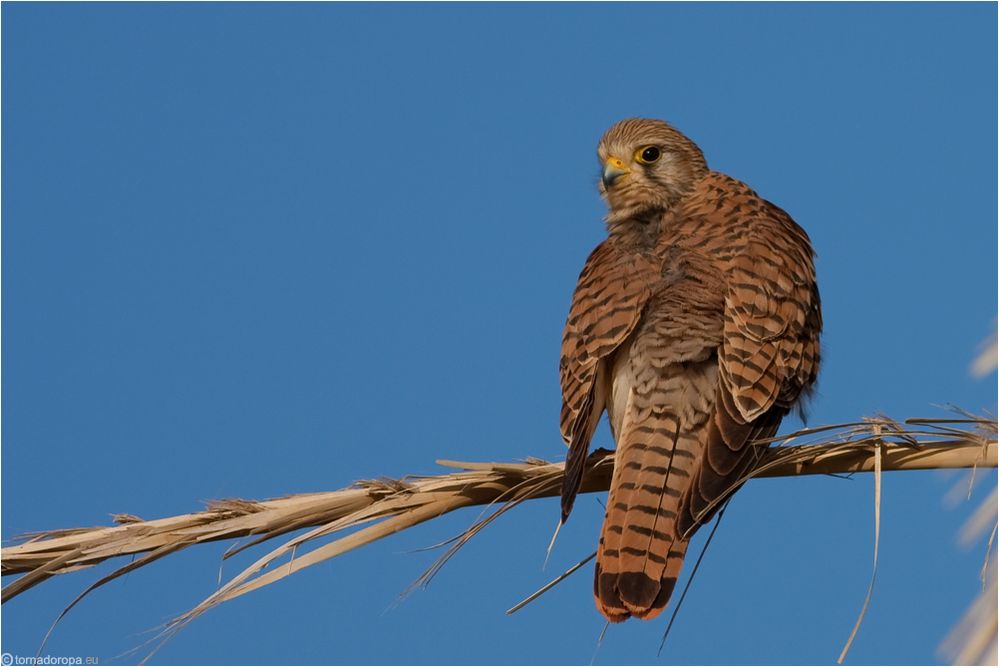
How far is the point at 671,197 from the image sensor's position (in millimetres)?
4531

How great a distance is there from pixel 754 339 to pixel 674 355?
0.25m

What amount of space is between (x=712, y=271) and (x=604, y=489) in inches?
34.7

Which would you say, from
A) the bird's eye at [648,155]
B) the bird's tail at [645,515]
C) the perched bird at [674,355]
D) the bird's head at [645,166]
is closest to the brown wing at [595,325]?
the perched bird at [674,355]

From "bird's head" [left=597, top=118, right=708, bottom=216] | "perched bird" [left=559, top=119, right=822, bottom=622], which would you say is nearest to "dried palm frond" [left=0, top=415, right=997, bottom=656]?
"perched bird" [left=559, top=119, right=822, bottom=622]

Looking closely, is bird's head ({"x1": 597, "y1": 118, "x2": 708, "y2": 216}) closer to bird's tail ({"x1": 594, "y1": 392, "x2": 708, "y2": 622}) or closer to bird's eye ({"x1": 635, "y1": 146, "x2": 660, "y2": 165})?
bird's eye ({"x1": 635, "y1": 146, "x2": 660, "y2": 165})

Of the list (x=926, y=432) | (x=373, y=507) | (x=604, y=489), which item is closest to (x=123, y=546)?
(x=373, y=507)

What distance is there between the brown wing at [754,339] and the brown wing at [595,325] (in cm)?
28

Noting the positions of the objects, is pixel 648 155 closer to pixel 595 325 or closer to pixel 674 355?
pixel 595 325

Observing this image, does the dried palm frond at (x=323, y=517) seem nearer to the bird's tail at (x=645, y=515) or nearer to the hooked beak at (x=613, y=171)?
the bird's tail at (x=645, y=515)

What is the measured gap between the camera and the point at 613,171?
4590 millimetres

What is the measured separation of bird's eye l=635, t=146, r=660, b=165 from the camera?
15.2 feet

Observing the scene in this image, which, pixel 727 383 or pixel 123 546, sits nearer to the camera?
pixel 123 546

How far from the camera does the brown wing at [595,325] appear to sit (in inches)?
139

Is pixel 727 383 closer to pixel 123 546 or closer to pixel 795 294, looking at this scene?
pixel 795 294
